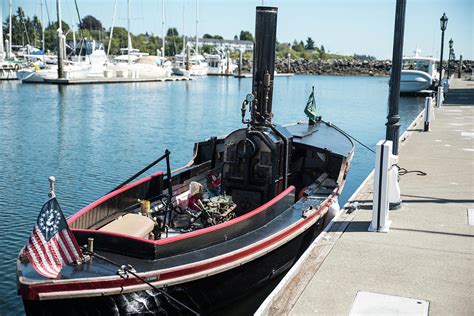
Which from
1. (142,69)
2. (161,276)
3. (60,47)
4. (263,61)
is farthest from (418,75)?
(161,276)

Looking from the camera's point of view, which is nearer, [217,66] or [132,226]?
[132,226]

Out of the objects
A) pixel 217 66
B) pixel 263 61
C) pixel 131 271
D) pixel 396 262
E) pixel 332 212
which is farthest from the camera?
pixel 217 66

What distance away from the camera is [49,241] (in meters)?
7.02

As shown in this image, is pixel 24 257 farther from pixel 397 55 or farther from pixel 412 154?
pixel 412 154

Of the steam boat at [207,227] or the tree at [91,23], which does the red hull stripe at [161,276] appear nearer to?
the steam boat at [207,227]

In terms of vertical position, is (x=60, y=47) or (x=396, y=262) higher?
(x=60, y=47)

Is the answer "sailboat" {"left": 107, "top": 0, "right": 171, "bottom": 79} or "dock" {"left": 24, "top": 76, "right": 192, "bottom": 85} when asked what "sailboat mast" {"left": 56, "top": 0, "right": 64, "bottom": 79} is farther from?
"sailboat" {"left": 107, "top": 0, "right": 171, "bottom": 79}

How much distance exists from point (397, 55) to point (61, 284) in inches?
319

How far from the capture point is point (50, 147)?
26.3m

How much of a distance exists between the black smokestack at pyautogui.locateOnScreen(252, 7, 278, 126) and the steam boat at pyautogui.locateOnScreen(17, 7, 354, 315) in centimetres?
2

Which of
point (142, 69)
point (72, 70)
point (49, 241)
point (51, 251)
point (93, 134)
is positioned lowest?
point (93, 134)

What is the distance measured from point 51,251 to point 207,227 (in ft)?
9.09

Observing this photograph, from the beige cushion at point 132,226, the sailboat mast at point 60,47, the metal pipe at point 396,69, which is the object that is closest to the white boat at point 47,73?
the sailboat mast at point 60,47

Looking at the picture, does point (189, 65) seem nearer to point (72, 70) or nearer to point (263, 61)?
point (72, 70)
